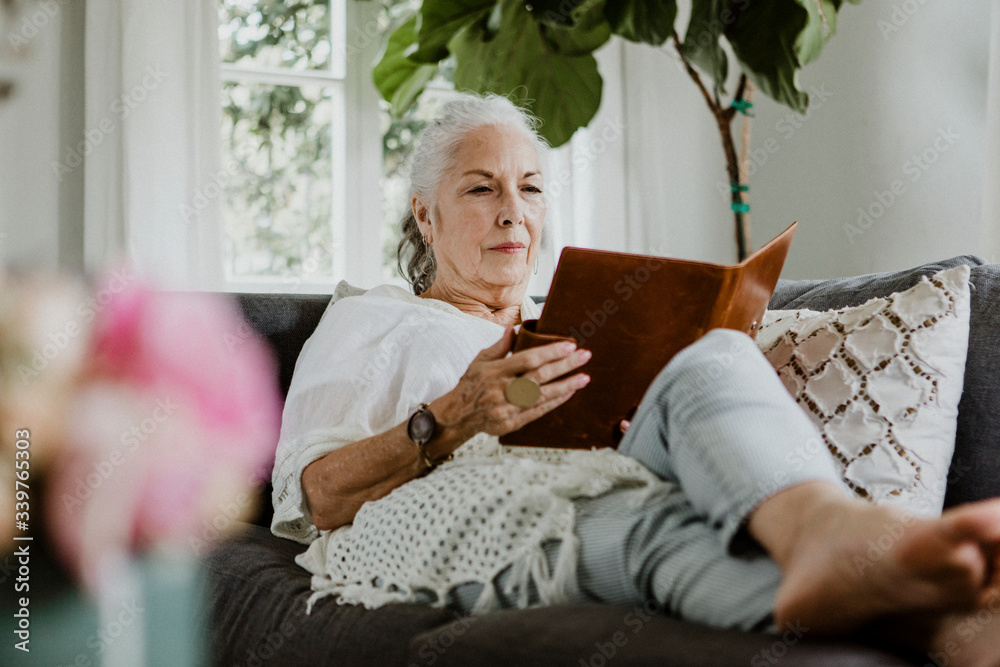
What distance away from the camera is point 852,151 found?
2396mm

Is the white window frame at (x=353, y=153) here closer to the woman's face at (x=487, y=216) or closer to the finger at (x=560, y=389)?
the woman's face at (x=487, y=216)

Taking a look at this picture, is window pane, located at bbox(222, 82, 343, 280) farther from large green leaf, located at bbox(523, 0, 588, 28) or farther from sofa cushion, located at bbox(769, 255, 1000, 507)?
sofa cushion, located at bbox(769, 255, 1000, 507)

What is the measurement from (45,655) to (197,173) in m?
1.36

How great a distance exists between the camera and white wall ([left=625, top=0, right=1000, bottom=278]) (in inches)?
84.5

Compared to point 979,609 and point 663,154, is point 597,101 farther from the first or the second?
point 979,609

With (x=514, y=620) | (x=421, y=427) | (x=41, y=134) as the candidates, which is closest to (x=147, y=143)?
(x=41, y=134)

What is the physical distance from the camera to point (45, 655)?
3.98 feet

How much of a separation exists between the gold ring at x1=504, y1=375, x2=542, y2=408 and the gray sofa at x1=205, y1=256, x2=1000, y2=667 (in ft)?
0.79

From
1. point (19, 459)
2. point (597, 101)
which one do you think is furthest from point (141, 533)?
point (597, 101)

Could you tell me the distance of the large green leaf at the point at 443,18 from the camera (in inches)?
77.6

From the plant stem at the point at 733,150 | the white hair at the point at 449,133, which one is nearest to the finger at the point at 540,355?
the white hair at the point at 449,133

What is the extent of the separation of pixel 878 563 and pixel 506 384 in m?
0.46

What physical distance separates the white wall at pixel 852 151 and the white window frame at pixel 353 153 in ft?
2.97

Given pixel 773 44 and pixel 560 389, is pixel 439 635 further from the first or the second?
pixel 773 44
